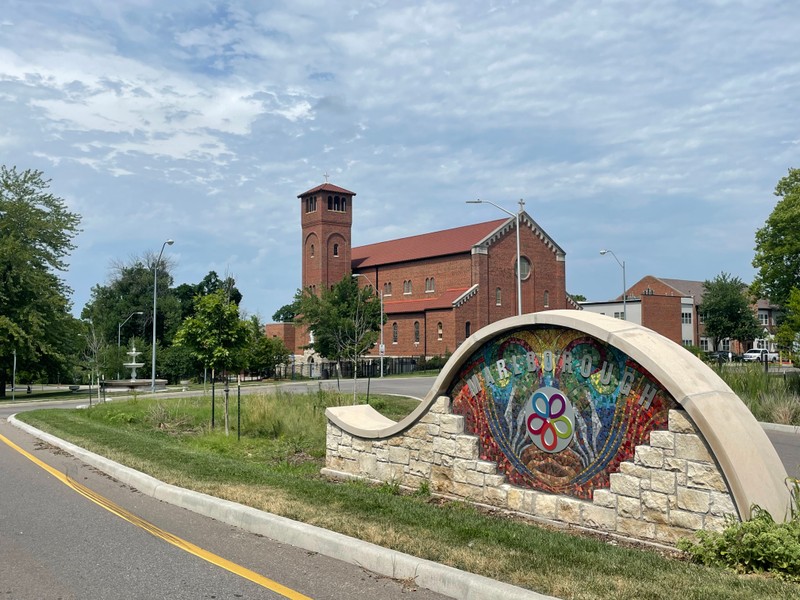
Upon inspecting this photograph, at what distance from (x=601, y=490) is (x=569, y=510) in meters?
0.49

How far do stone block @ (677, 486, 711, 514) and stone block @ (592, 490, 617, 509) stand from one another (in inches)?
30.0

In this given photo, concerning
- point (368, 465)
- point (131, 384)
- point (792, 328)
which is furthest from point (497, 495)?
point (131, 384)

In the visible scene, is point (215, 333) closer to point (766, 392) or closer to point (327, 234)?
point (766, 392)

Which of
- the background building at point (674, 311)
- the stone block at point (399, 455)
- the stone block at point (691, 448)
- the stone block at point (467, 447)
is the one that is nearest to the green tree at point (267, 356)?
the background building at point (674, 311)

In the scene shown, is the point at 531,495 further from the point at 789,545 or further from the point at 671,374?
the point at 789,545

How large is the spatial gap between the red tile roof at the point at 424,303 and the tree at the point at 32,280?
3255 cm

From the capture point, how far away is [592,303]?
7994cm

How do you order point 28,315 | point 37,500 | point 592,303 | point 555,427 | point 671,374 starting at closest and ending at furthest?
point 671,374 < point 555,427 < point 37,500 < point 28,315 < point 592,303

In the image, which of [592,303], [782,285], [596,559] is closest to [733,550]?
[596,559]

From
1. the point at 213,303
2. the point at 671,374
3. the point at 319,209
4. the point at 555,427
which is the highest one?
the point at 319,209

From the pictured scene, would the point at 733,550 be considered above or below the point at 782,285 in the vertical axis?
below

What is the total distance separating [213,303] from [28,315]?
3215 cm

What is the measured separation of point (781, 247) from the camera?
51500 mm

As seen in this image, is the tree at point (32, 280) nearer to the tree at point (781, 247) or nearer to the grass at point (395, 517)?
the grass at point (395, 517)
